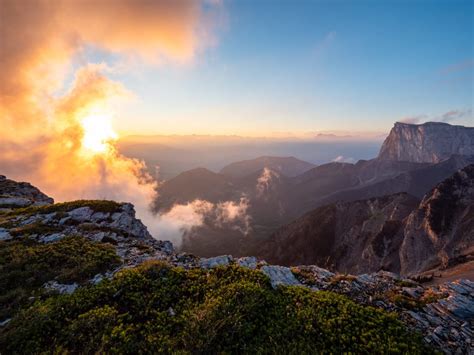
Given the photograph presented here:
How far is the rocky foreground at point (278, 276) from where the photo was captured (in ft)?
33.1

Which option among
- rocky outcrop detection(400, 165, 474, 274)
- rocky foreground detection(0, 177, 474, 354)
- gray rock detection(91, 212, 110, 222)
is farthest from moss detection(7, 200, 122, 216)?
rocky outcrop detection(400, 165, 474, 274)

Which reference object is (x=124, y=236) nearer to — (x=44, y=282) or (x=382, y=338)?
(x=44, y=282)

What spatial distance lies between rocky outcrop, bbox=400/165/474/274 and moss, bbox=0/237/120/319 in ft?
319

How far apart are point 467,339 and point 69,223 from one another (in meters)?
30.3

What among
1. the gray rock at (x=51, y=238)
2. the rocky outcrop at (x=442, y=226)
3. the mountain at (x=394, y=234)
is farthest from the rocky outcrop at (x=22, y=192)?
the rocky outcrop at (x=442, y=226)

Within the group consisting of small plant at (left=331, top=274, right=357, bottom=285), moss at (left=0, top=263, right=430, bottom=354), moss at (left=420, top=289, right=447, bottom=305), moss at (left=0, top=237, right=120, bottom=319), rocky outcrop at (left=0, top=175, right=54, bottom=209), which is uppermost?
moss at (left=0, top=263, right=430, bottom=354)

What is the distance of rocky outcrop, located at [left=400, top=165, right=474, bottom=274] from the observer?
8166 centimetres

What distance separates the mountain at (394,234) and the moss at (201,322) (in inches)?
1610

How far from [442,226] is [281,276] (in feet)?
378

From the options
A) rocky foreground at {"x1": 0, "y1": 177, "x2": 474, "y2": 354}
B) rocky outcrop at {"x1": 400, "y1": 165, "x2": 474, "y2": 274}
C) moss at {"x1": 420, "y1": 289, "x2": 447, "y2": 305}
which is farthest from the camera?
rocky outcrop at {"x1": 400, "y1": 165, "x2": 474, "y2": 274}

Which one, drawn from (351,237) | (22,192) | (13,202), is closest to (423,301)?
(13,202)

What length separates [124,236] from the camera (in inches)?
899

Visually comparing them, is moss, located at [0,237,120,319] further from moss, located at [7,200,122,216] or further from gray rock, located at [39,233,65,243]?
moss, located at [7,200,122,216]

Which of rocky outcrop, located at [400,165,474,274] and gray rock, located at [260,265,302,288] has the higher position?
gray rock, located at [260,265,302,288]
